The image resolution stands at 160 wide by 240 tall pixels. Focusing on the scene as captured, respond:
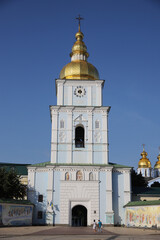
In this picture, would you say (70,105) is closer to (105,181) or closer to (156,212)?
(105,181)

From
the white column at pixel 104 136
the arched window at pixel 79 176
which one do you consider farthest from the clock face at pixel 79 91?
the arched window at pixel 79 176

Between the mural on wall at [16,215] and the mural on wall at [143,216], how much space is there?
10.4 metres

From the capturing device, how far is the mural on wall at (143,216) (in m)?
28.0

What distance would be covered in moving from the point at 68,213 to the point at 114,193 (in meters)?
5.55

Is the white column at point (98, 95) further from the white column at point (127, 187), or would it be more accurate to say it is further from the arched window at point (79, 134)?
the white column at point (127, 187)

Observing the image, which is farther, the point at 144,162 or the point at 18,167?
the point at 144,162

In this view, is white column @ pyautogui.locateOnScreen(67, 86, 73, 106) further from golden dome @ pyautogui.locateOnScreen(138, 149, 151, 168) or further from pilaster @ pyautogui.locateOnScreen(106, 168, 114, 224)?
golden dome @ pyautogui.locateOnScreen(138, 149, 151, 168)

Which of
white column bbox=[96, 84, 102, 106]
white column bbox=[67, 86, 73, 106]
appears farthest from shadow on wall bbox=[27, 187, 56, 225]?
white column bbox=[96, 84, 102, 106]

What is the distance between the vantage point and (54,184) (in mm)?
33719

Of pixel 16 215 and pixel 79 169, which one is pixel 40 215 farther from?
pixel 79 169

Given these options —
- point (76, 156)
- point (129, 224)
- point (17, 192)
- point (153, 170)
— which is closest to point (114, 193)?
point (129, 224)

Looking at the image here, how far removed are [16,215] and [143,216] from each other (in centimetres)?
1245

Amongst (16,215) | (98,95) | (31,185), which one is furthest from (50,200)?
(98,95)

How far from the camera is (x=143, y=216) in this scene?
1163 inches
